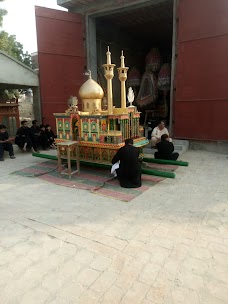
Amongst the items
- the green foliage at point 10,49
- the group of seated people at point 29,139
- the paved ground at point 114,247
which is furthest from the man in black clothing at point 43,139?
the paved ground at point 114,247

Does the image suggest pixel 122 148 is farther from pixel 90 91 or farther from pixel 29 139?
pixel 29 139

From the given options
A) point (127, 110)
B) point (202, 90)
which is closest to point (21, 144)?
point (127, 110)

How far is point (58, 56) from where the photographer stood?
10906mm

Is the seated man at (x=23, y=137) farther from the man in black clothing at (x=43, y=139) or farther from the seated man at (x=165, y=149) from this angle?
the seated man at (x=165, y=149)

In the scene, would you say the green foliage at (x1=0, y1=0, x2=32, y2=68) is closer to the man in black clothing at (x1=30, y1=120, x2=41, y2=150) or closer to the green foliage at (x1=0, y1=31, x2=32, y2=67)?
the green foliage at (x1=0, y1=31, x2=32, y2=67)

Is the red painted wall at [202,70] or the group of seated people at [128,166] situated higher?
the red painted wall at [202,70]

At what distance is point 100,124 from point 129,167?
5.37 ft

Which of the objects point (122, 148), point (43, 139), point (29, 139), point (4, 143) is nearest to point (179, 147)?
point (122, 148)

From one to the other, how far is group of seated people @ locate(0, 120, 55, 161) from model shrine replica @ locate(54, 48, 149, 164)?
2.64 m

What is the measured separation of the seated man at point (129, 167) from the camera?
5.49 m

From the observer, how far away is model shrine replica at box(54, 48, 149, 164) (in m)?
6.39

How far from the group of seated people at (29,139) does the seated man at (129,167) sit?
4917 mm

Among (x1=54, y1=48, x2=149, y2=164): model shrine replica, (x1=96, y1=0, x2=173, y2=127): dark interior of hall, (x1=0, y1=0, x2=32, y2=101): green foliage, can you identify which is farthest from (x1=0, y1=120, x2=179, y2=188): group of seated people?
(x1=96, y1=0, x2=173, y2=127): dark interior of hall

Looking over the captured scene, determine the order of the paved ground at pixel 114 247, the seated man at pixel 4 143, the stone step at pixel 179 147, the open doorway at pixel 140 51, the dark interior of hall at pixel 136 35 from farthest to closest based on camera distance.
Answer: the open doorway at pixel 140 51 < the dark interior of hall at pixel 136 35 < the stone step at pixel 179 147 < the seated man at pixel 4 143 < the paved ground at pixel 114 247
